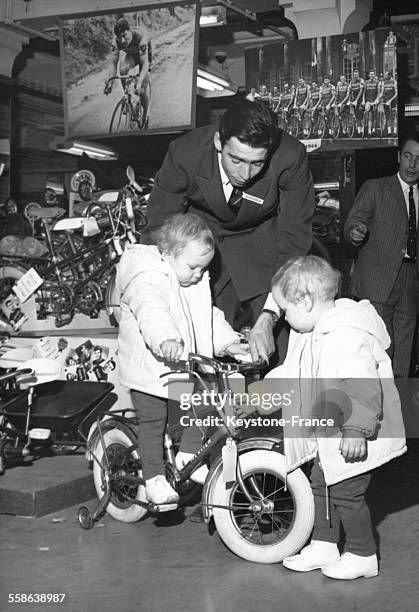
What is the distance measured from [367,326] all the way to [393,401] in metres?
0.29

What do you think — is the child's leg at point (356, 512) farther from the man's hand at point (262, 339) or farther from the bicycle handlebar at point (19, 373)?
the bicycle handlebar at point (19, 373)

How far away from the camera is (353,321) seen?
3086mm

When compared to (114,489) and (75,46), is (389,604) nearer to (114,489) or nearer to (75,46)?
(114,489)

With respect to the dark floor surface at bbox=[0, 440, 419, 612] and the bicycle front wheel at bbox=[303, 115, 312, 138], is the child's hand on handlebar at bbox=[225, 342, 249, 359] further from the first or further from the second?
the bicycle front wheel at bbox=[303, 115, 312, 138]

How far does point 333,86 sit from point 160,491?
323cm

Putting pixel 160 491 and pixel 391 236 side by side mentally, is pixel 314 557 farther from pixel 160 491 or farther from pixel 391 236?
pixel 391 236

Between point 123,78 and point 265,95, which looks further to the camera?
point 123,78

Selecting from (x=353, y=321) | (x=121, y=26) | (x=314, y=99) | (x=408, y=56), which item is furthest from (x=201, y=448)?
(x=121, y=26)

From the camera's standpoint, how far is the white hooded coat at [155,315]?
343cm

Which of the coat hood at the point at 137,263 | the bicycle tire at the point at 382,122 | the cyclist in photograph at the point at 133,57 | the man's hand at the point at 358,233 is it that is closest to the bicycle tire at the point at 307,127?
the bicycle tire at the point at 382,122

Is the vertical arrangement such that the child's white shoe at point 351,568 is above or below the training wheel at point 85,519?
above

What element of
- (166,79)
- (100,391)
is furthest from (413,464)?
(166,79)

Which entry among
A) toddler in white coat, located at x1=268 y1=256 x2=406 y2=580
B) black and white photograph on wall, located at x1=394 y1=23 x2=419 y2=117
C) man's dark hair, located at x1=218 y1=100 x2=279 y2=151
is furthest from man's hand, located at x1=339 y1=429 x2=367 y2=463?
black and white photograph on wall, located at x1=394 y1=23 x2=419 y2=117

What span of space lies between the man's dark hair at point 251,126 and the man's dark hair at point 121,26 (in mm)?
3613
